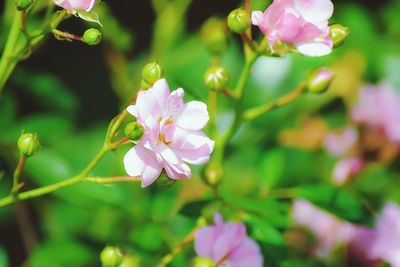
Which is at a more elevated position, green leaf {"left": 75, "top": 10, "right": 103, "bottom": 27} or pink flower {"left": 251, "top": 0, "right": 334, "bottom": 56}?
green leaf {"left": 75, "top": 10, "right": 103, "bottom": 27}

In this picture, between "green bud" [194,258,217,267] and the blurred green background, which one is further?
the blurred green background

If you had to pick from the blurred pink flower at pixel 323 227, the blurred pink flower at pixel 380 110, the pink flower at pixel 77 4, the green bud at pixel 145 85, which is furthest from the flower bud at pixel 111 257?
the blurred pink flower at pixel 380 110

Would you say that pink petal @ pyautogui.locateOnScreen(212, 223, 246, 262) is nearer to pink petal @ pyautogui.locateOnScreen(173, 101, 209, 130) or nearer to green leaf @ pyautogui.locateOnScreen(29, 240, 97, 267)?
pink petal @ pyautogui.locateOnScreen(173, 101, 209, 130)

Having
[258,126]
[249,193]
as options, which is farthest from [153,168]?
[258,126]

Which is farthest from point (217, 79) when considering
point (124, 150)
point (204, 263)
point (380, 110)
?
point (380, 110)

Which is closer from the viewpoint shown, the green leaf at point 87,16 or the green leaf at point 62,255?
the green leaf at point 87,16

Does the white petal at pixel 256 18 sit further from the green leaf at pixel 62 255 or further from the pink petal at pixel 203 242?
the green leaf at pixel 62 255

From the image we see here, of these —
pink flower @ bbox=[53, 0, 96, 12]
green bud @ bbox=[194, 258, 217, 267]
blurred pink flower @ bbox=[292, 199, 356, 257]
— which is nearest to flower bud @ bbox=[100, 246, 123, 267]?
green bud @ bbox=[194, 258, 217, 267]
